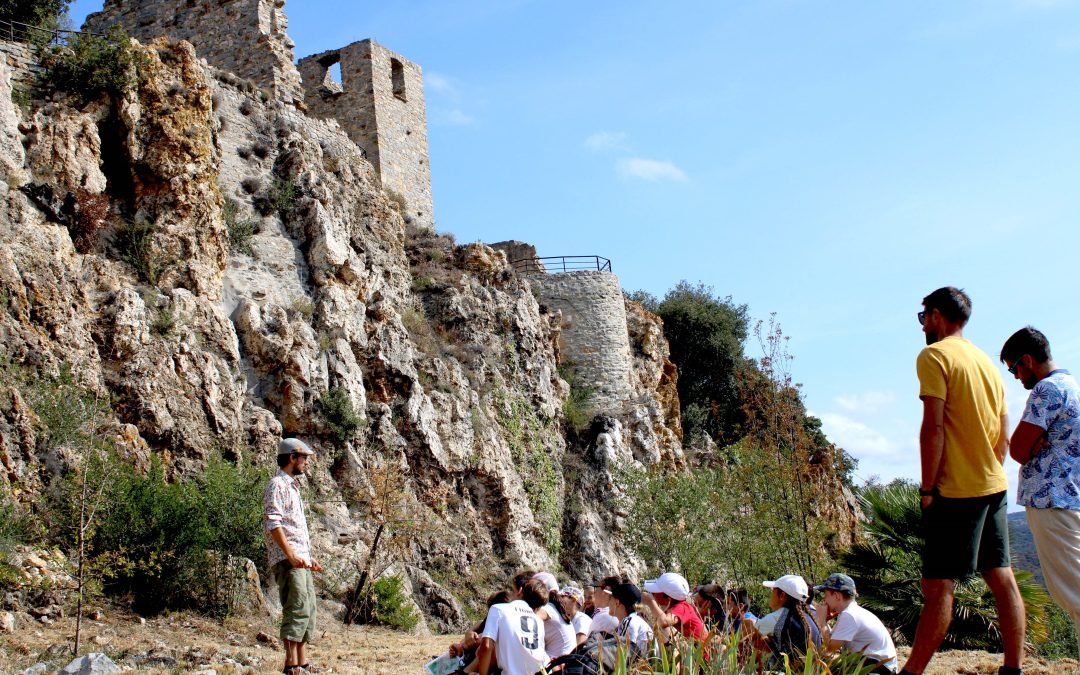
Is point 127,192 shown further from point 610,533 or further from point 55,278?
point 610,533

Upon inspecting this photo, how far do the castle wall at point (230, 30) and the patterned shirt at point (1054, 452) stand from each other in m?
20.3

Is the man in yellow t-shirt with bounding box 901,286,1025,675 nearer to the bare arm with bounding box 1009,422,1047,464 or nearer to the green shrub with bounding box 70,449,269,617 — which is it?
the bare arm with bounding box 1009,422,1047,464

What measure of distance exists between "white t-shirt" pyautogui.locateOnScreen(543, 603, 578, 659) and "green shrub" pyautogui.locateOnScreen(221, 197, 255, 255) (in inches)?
545

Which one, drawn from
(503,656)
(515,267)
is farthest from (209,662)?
(515,267)

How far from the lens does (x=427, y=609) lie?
15992mm

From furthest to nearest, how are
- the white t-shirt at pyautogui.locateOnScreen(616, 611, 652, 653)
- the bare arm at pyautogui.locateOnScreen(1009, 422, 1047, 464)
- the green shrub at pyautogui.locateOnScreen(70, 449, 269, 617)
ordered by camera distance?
the green shrub at pyautogui.locateOnScreen(70, 449, 269, 617)
the white t-shirt at pyautogui.locateOnScreen(616, 611, 652, 653)
the bare arm at pyautogui.locateOnScreen(1009, 422, 1047, 464)

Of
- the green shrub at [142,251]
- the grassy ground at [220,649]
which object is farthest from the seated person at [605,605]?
the green shrub at [142,251]

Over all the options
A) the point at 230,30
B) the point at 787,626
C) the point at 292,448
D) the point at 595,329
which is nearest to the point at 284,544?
the point at 292,448

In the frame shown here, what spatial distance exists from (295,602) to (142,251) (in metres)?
10.9

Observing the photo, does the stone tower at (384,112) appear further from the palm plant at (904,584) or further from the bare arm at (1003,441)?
the bare arm at (1003,441)

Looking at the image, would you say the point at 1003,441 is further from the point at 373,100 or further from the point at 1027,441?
the point at 373,100

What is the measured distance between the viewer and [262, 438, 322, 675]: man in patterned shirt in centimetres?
718

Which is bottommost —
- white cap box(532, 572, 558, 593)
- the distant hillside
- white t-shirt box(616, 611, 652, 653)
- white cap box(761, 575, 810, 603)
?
the distant hillside

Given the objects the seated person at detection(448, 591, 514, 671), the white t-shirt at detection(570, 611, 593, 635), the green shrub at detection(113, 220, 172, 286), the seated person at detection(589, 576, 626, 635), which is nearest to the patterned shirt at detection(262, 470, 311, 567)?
the seated person at detection(448, 591, 514, 671)
